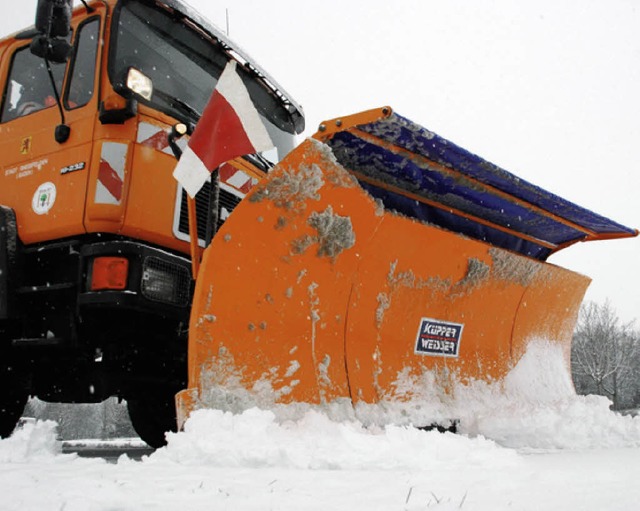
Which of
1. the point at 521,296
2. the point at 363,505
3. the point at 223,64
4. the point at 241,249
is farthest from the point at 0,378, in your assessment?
the point at 521,296

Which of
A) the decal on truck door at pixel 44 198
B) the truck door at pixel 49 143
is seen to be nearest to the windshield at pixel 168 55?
the truck door at pixel 49 143

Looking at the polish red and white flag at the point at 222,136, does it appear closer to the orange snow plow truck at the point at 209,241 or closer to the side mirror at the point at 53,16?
the orange snow plow truck at the point at 209,241

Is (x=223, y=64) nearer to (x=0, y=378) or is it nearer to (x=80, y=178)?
(x=80, y=178)

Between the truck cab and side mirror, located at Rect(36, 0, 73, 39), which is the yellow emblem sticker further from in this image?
side mirror, located at Rect(36, 0, 73, 39)

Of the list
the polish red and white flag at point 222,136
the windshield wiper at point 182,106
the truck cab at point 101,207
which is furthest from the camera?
the windshield wiper at point 182,106

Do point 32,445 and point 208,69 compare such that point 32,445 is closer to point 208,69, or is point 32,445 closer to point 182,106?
point 182,106

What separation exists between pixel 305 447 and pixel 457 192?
1.79 metres

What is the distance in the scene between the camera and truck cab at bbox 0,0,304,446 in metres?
Answer: 2.87

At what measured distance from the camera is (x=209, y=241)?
255 cm

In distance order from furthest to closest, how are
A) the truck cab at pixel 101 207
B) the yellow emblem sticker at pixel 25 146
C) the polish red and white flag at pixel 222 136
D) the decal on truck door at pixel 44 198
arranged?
the yellow emblem sticker at pixel 25 146
the decal on truck door at pixel 44 198
the truck cab at pixel 101 207
the polish red and white flag at pixel 222 136

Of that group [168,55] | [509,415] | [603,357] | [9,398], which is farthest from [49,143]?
[603,357]

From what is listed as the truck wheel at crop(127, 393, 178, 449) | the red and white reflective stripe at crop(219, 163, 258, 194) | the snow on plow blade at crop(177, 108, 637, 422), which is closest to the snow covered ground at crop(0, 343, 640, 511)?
the snow on plow blade at crop(177, 108, 637, 422)

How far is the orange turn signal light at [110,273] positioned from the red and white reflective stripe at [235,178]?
889mm

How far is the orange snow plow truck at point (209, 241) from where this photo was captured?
2.53m
